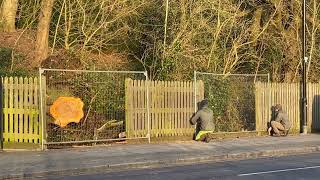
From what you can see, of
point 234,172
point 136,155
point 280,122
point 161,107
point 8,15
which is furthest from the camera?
point 8,15

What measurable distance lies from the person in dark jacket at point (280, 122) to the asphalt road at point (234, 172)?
21.8 feet

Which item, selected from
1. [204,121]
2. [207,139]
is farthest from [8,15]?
[207,139]

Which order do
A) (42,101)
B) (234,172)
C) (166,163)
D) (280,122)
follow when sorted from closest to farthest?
(234,172)
(166,163)
(42,101)
(280,122)

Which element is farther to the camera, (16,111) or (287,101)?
(287,101)

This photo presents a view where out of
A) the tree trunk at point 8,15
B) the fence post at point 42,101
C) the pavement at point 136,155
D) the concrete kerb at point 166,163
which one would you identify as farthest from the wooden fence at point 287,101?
the tree trunk at point 8,15

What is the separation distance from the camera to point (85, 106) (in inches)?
705

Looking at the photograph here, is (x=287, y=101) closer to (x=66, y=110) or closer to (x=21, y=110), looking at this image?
(x=66, y=110)

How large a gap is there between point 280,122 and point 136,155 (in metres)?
8.31

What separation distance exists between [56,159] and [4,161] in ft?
4.09

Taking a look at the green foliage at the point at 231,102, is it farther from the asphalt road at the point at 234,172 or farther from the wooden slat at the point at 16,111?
the wooden slat at the point at 16,111

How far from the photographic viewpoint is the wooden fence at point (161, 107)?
18.5 m

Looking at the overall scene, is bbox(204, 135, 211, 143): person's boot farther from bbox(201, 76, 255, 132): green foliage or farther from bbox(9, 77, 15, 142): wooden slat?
bbox(9, 77, 15, 142): wooden slat

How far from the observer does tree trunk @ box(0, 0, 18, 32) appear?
23.7 meters

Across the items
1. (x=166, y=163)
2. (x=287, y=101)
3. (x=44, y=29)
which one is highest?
(x=44, y=29)
